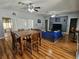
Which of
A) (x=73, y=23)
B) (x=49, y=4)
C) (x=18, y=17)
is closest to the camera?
(x=49, y=4)

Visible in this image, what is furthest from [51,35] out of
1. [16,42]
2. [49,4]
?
[16,42]

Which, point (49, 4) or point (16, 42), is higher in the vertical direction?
point (49, 4)

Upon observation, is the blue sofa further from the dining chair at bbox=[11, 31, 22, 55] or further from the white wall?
the white wall

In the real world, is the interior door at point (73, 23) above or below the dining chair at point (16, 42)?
above

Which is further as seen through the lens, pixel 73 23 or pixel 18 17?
pixel 73 23

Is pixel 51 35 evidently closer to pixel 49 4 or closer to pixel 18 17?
pixel 49 4

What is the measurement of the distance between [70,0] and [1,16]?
5212 millimetres

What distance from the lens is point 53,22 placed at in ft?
33.8

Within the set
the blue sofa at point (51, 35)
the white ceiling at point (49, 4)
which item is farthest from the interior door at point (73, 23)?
the blue sofa at point (51, 35)

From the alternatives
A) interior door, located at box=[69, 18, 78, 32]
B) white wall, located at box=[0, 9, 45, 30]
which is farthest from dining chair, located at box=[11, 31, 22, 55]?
interior door, located at box=[69, 18, 78, 32]

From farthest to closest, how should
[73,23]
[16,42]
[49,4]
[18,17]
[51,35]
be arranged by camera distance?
[73,23]
[18,17]
[51,35]
[49,4]
[16,42]

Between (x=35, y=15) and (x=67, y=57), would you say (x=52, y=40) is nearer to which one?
(x=67, y=57)

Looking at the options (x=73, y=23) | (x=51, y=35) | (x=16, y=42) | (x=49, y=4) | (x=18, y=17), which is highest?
(x=49, y=4)

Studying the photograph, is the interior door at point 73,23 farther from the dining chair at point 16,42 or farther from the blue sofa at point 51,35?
the dining chair at point 16,42
